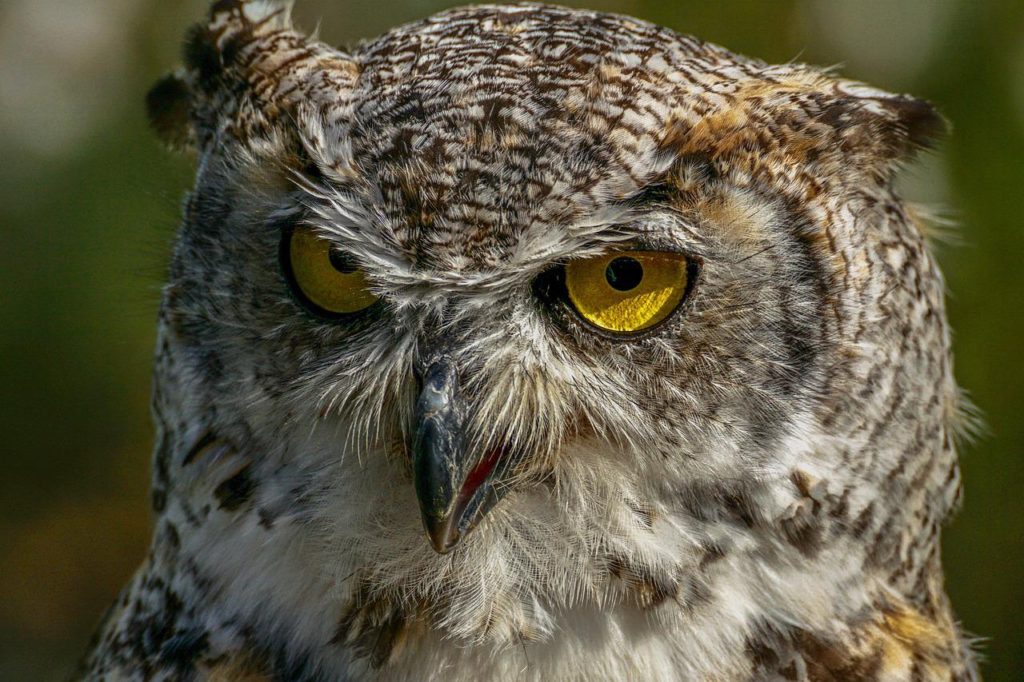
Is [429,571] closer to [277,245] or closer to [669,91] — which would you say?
[277,245]

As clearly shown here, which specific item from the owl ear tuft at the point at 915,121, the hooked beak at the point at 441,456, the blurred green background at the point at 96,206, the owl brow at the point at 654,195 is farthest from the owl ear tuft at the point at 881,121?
the blurred green background at the point at 96,206

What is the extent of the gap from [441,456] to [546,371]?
192 mm

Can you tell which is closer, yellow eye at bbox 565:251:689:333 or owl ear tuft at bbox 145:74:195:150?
yellow eye at bbox 565:251:689:333

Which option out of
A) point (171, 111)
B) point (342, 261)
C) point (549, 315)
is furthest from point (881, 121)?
point (171, 111)

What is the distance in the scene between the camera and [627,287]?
148cm

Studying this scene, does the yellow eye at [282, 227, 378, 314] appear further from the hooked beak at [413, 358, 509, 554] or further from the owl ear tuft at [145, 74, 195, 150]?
the owl ear tuft at [145, 74, 195, 150]

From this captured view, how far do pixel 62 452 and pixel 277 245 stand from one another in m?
3.33

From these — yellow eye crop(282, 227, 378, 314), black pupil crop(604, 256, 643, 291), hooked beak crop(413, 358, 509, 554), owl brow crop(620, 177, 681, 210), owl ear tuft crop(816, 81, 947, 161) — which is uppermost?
owl ear tuft crop(816, 81, 947, 161)

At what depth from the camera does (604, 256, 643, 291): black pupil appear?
1.48 m

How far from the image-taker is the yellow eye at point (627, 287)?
148cm

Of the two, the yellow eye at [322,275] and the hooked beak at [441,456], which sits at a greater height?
the yellow eye at [322,275]

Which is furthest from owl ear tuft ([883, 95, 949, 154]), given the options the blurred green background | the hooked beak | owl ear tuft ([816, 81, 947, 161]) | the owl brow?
the blurred green background

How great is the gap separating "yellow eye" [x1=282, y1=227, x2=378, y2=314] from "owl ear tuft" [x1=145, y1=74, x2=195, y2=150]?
60 cm

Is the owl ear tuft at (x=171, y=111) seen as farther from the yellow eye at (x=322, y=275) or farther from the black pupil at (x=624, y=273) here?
the black pupil at (x=624, y=273)
